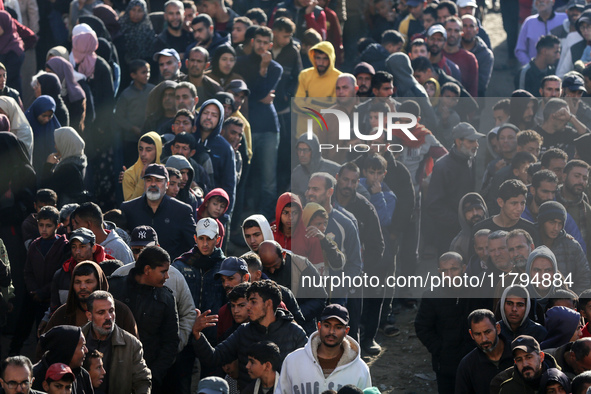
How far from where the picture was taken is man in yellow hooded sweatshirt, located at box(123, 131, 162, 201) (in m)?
10.2

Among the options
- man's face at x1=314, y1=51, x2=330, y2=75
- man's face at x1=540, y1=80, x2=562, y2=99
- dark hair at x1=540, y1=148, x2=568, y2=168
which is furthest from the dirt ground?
man's face at x1=314, y1=51, x2=330, y2=75

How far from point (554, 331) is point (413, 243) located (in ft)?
11.6

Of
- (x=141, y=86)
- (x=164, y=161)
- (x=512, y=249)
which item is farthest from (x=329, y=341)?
(x=141, y=86)

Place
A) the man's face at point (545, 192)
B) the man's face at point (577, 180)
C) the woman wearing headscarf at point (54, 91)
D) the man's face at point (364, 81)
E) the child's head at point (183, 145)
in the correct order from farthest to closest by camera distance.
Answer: the man's face at point (364, 81), the woman wearing headscarf at point (54, 91), the child's head at point (183, 145), the man's face at point (577, 180), the man's face at point (545, 192)

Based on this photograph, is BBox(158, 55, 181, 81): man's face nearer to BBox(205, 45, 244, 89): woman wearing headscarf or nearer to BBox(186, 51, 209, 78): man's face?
BBox(186, 51, 209, 78): man's face

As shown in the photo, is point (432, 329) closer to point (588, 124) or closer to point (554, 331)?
point (554, 331)

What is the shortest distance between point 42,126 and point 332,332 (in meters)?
4.89

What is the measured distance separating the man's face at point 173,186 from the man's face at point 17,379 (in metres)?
3.76

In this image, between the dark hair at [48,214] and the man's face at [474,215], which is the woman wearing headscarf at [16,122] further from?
the man's face at [474,215]

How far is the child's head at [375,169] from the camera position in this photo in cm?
1049

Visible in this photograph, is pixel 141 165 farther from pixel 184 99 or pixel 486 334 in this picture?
pixel 486 334

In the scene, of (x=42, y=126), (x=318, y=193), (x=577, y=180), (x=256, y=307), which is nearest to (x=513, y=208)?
(x=577, y=180)

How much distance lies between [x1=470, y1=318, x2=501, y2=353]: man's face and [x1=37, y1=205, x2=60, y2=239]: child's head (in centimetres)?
365

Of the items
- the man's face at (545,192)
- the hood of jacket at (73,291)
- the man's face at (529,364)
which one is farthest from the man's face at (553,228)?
the hood of jacket at (73,291)
